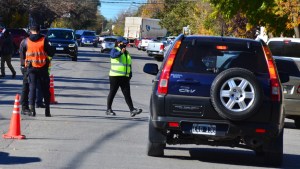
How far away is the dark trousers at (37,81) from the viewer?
15.1 m

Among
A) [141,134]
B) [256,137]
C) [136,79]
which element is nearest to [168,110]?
[256,137]

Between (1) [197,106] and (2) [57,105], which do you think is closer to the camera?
(1) [197,106]

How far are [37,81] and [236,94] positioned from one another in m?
6.28

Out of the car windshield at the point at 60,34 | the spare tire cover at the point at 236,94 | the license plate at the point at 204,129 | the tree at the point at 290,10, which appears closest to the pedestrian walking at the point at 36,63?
the license plate at the point at 204,129

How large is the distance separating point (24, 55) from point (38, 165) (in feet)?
20.1

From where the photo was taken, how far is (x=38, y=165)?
32.5 ft

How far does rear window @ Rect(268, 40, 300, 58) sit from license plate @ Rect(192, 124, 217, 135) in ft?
32.6

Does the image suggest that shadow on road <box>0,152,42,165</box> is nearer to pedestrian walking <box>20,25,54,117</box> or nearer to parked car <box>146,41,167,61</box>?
pedestrian walking <box>20,25,54,117</box>

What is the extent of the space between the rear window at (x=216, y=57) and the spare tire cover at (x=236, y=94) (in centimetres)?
38

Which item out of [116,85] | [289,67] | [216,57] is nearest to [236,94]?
[216,57]

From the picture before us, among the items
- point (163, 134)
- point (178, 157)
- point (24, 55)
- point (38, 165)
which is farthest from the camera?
point (24, 55)

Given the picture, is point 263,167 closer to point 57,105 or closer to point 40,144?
point 40,144

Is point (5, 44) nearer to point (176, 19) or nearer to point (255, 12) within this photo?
point (255, 12)

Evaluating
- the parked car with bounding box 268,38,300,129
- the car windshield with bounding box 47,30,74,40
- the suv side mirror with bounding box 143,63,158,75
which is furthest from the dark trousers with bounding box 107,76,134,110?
the car windshield with bounding box 47,30,74,40
